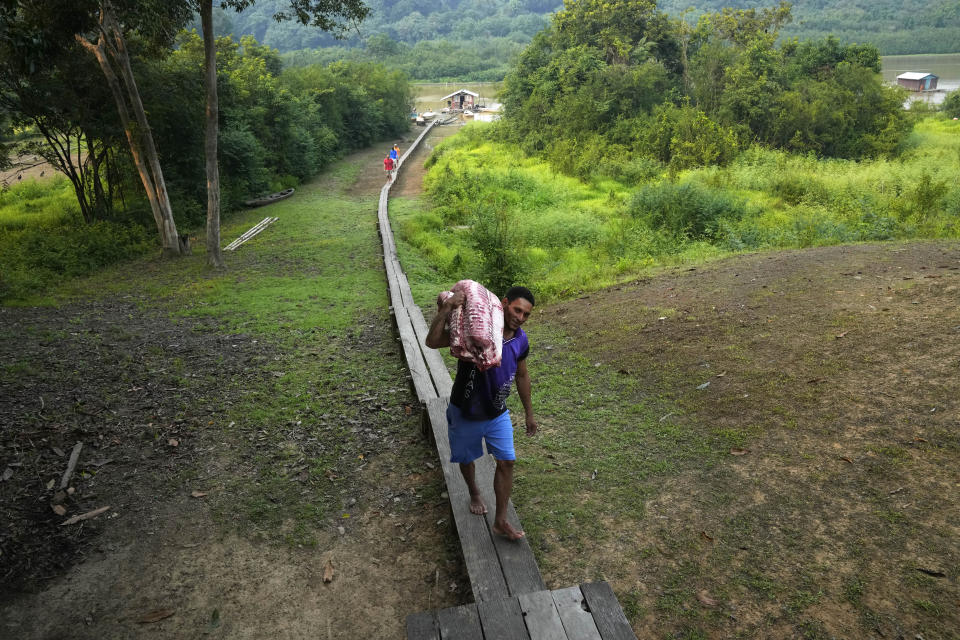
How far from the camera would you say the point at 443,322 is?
327 centimetres

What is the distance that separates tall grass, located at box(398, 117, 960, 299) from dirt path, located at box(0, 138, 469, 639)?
18.9 feet

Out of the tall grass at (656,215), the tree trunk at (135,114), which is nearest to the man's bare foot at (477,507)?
the tall grass at (656,215)

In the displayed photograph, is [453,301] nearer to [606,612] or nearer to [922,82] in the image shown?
[606,612]

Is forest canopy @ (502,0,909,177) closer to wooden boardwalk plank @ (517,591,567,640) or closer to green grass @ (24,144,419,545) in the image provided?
green grass @ (24,144,419,545)

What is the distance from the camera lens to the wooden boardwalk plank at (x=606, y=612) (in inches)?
109

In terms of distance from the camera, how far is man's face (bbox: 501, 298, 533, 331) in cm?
340

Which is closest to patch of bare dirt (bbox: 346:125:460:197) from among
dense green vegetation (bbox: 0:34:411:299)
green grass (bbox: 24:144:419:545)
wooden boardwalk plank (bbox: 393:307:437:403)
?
dense green vegetation (bbox: 0:34:411:299)

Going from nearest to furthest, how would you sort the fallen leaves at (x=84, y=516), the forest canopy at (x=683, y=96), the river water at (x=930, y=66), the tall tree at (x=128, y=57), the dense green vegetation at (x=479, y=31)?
the fallen leaves at (x=84, y=516)
the tall tree at (x=128, y=57)
the forest canopy at (x=683, y=96)
the river water at (x=930, y=66)
the dense green vegetation at (x=479, y=31)

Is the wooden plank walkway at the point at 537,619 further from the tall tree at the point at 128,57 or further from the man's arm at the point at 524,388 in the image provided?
the tall tree at the point at 128,57

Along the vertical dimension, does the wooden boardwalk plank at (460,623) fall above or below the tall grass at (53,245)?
below

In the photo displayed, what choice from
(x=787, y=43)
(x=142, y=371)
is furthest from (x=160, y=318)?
(x=787, y=43)

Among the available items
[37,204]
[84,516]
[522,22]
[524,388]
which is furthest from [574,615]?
[522,22]

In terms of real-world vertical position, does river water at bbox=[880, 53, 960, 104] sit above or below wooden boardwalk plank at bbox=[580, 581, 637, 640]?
above

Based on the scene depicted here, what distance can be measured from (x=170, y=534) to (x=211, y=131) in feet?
33.7
